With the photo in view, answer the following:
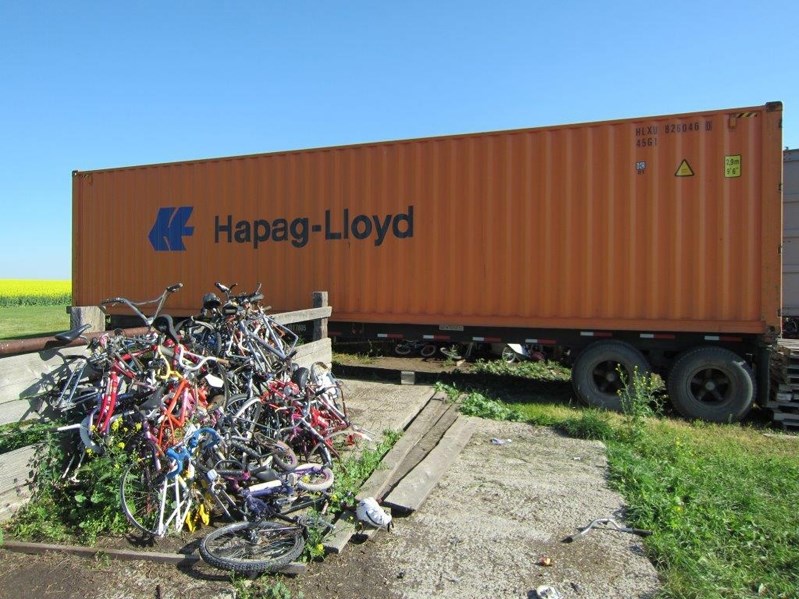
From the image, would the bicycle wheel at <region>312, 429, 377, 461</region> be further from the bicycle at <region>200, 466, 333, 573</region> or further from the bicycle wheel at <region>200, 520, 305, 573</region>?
the bicycle wheel at <region>200, 520, 305, 573</region>

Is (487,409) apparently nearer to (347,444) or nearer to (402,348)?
(347,444)

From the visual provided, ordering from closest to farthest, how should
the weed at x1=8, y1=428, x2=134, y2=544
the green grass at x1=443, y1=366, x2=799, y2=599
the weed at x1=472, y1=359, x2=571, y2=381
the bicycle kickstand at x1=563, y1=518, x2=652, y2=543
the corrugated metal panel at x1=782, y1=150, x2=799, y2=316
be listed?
the green grass at x1=443, y1=366, x2=799, y2=599 → the weed at x1=8, y1=428, x2=134, y2=544 → the bicycle kickstand at x1=563, y1=518, x2=652, y2=543 → the corrugated metal panel at x1=782, y1=150, x2=799, y2=316 → the weed at x1=472, y1=359, x2=571, y2=381

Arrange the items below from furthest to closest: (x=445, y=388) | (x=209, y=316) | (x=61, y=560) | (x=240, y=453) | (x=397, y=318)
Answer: (x=397, y=318) → (x=445, y=388) → (x=209, y=316) → (x=240, y=453) → (x=61, y=560)

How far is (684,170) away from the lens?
278 inches

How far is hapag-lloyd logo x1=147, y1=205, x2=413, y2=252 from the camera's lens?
27.6ft

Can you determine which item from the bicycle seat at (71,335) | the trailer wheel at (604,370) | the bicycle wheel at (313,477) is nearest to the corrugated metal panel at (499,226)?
the trailer wheel at (604,370)

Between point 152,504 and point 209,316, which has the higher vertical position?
point 209,316

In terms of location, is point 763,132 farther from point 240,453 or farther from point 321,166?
point 240,453

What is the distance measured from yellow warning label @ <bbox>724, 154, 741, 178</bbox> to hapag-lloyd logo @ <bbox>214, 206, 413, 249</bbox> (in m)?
4.06

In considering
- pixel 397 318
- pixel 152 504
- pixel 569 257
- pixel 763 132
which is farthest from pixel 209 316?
pixel 763 132

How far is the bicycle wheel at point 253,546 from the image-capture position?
123 inches

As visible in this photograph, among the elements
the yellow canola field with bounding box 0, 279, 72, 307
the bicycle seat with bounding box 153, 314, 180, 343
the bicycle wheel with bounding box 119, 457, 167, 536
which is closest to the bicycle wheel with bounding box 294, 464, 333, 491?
the bicycle wheel with bounding box 119, 457, 167, 536

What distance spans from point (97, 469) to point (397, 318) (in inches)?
205

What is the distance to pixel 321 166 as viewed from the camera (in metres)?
8.77
